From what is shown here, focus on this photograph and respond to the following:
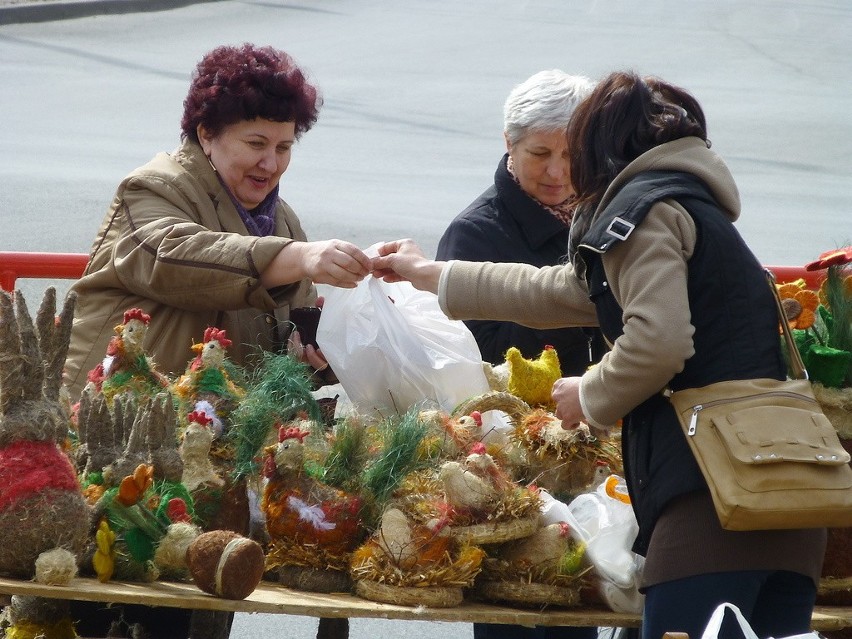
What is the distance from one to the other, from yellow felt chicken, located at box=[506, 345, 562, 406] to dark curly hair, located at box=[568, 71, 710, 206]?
0.82 metres

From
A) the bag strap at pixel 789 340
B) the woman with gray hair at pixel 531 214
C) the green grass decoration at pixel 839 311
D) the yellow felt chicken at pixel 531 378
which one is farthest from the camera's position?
the woman with gray hair at pixel 531 214

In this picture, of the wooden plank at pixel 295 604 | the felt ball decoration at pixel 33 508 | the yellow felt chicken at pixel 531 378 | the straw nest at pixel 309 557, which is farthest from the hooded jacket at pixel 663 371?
the felt ball decoration at pixel 33 508

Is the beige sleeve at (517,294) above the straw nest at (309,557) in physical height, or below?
above

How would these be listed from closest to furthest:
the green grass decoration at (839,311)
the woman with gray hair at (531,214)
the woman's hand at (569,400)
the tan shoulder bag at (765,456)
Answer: the tan shoulder bag at (765,456), the woman's hand at (569,400), the green grass decoration at (839,311), the woman with gray hair at (531,214)

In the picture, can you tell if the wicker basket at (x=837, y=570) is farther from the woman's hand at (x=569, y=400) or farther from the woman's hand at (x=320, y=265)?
the woman's hand at (x=320, y=265)

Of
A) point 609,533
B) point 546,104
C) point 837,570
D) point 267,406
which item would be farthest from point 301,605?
point 546,104

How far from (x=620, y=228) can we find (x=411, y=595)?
0.86 m

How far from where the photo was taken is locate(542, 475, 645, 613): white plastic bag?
2.45m

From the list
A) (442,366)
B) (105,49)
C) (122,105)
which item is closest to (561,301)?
(442,366)

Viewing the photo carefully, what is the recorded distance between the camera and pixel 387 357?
296 cm

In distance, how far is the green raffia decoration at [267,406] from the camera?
2695 mm

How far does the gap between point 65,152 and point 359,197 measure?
2.76 m

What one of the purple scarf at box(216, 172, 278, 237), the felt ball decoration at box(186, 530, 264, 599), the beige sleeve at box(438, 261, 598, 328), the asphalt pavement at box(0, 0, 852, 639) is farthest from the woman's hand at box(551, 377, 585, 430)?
the asphalt pavement at box(0, 0, 852, 639)

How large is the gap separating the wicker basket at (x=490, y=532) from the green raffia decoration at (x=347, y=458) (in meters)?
0.26
